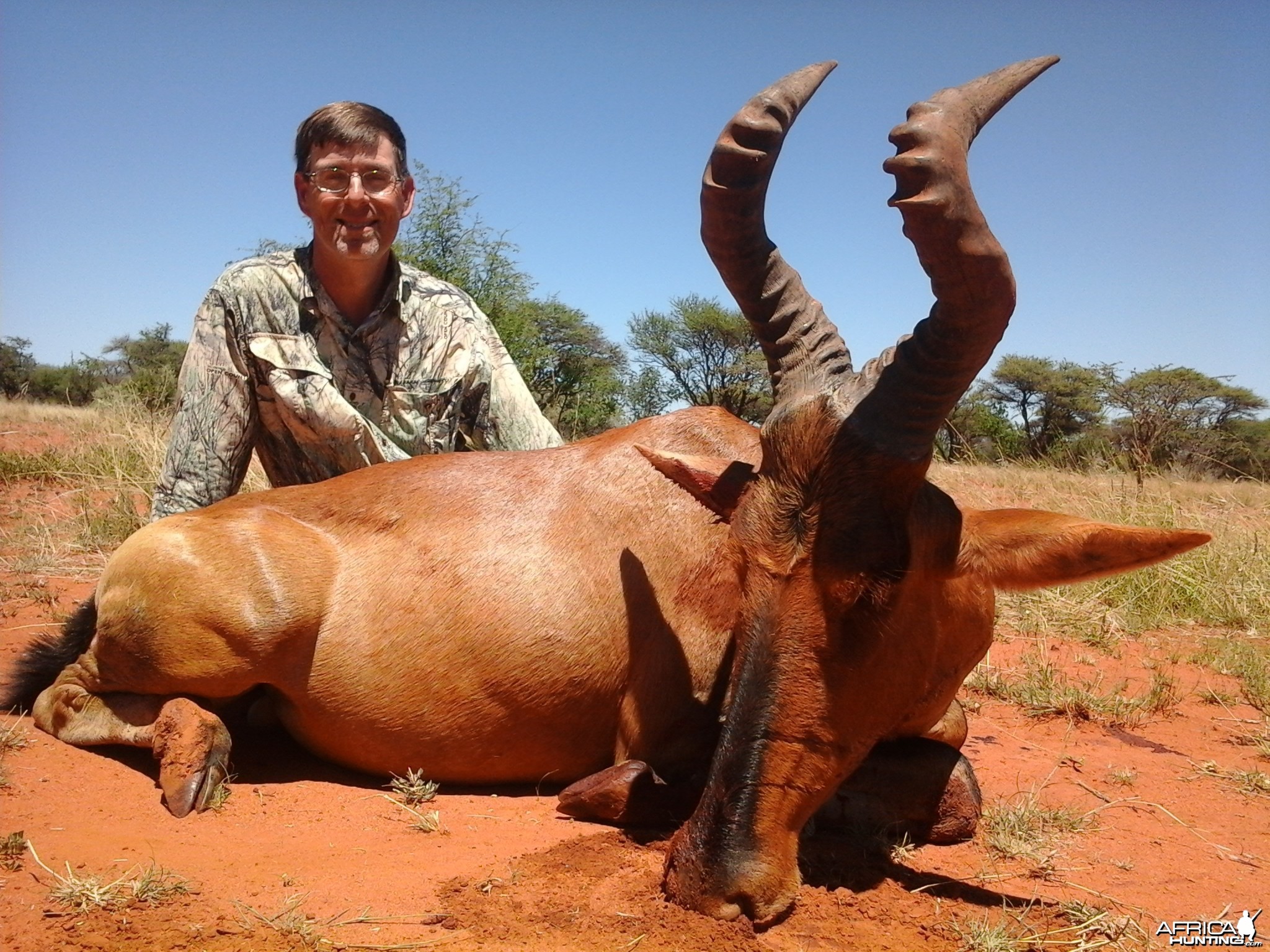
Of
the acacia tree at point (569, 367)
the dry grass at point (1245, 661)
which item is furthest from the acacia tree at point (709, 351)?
the dry grass at point (1245, 661)

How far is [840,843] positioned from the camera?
13.4ft

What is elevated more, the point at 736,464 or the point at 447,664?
the point at 736,464

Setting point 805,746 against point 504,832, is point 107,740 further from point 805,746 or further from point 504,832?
point 805,746

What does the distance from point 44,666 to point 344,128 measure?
3512mm

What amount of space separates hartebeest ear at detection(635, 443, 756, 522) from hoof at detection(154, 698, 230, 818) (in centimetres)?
225

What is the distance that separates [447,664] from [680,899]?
1.63 m

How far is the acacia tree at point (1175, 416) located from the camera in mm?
13328

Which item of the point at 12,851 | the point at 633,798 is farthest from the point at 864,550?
the point at 12,851

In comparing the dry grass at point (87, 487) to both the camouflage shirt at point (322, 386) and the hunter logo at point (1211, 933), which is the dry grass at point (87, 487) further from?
the hunter logo at point (1211, 933)

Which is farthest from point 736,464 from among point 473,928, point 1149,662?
point 1149,662

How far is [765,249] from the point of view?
13.8 ft

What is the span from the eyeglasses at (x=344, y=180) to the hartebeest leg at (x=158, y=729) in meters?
3.15

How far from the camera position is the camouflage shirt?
620 cm

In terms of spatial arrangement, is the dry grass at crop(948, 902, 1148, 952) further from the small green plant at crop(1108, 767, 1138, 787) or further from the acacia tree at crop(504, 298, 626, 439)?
the acacia tree at crop(504, 298, 626, 439)
